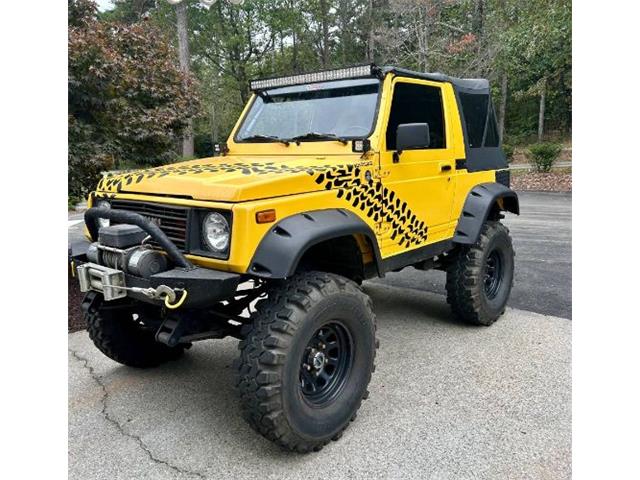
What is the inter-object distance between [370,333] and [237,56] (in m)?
26.3

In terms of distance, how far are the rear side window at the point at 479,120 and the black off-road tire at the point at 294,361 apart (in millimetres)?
2382

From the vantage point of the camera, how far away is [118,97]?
5883 mm

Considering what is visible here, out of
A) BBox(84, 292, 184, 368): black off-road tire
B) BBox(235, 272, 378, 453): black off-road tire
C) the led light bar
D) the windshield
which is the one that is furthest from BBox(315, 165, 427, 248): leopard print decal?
BBox(84, 292, 184, 368): black off-road tire

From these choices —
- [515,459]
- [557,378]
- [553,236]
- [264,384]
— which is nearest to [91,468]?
[264,384]

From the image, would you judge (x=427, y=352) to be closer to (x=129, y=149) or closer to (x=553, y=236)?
(x=129, y=149)

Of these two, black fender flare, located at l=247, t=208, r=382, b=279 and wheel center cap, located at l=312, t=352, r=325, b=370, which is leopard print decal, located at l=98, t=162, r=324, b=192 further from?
wheel center cap, located at l=312, t=352, r=325, b=370

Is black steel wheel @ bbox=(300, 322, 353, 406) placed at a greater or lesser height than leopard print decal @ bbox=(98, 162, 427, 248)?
lesser

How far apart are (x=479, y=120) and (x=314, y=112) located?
6.11 feet

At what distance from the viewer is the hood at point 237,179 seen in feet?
8.82

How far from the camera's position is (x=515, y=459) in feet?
9.16

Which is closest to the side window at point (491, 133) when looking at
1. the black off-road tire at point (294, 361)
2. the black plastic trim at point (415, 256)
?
the black plastic trim at point (415, 256)

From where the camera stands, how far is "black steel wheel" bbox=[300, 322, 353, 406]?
9.75ft

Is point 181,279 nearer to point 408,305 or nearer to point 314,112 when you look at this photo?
point 314,112

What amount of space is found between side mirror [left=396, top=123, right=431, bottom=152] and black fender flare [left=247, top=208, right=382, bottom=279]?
0.73 m
